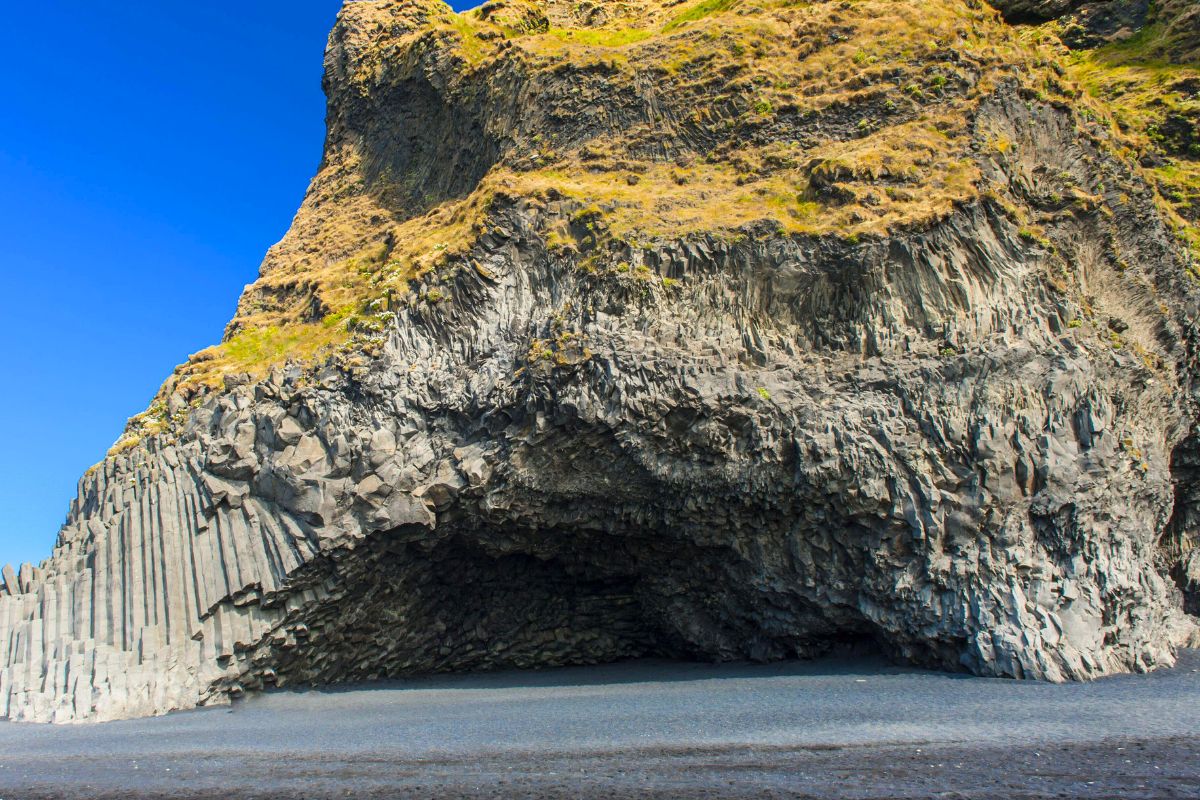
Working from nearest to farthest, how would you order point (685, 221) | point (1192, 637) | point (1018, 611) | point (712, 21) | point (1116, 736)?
point (1116, 736), point (1018, 611), point (1192, 637), point (685, 221), point (712, 21)

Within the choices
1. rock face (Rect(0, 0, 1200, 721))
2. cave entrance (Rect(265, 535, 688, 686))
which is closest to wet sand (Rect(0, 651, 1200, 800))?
rock face (Rect(0, 0, 1200, 721))

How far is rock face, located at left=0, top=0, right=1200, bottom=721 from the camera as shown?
16.1m

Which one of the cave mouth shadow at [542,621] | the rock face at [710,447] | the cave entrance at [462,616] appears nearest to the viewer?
the rock face at [710,447]

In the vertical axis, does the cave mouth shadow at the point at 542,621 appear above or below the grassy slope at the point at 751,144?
below

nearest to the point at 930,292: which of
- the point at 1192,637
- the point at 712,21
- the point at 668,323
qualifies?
the point at 668,323

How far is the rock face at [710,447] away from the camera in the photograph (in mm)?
16141

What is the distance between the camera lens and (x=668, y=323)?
18469 millimetres

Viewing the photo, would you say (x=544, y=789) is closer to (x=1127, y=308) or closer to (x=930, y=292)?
(x=930, y=292)

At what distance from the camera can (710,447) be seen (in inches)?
690

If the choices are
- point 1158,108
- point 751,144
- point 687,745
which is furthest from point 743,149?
point 687,745

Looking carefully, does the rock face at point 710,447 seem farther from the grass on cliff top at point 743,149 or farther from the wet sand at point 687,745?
the wet sand at point 687,745

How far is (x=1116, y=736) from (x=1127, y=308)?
13250mm

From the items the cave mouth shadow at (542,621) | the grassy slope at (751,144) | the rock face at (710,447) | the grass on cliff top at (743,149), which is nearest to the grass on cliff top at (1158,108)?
the grassy slope at (751,144)

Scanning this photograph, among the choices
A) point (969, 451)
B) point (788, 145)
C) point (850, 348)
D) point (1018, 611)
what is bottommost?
point (1018, 611)
